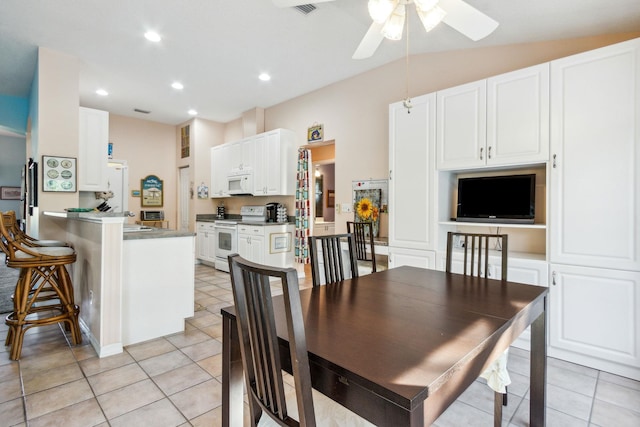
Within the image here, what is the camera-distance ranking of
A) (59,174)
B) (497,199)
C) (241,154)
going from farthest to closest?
(241,154) < (59,174) < (497,199)

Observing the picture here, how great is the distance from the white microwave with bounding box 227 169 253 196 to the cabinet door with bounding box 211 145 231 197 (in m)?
0.18

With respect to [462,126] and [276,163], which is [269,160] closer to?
[276,163]

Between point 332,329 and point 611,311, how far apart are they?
231 centimetres

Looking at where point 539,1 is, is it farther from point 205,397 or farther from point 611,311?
point 205,397

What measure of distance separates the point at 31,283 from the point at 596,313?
4335 millimetres

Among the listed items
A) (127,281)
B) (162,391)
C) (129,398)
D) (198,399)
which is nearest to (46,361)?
(127,281)

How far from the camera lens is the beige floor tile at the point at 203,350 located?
8.33 feet

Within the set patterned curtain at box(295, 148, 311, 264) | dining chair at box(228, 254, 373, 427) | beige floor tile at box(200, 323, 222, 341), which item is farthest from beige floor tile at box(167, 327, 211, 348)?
patterned curtain at box(295, 148, 311, 264)

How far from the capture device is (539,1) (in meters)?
2.35

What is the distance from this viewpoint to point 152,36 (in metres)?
3.39

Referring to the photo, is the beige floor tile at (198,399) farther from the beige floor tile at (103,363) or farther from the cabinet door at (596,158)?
the cabinet door at (596,158)

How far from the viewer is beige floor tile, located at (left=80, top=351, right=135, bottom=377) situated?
228cm

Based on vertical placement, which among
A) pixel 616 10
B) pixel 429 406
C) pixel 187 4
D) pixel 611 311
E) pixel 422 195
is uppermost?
pixel 187 4

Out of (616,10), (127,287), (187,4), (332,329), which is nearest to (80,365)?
(127,287)
